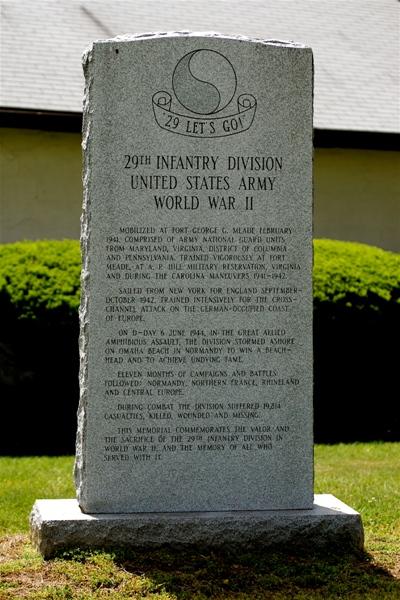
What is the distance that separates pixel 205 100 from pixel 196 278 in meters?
1.01

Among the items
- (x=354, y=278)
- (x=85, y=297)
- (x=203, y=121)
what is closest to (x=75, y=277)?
(x=354, y=278)

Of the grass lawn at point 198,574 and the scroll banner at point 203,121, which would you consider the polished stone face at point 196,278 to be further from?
the grass lawn at point 198,574

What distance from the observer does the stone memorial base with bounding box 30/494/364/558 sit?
5609 millimetres

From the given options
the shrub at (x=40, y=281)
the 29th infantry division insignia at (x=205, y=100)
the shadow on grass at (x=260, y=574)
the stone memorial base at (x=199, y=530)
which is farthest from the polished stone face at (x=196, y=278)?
the shrub at (x=40, y=281)

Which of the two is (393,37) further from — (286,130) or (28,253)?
(286,130)

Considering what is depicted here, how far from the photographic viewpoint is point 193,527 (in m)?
5.68

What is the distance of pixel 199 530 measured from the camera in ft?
18.7

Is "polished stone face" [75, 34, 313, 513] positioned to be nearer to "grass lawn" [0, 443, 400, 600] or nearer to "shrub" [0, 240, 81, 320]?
"grass lawn" [0, 443, 400, 600]

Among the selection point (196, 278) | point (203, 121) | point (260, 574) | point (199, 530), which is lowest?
point (260, 574)

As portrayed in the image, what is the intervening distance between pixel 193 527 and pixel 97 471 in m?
0.61

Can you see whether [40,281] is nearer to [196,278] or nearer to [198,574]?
[196,278]

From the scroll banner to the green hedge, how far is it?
4.17m

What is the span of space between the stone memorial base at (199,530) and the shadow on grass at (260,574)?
64 mm

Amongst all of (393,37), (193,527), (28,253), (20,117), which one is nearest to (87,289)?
(193,527)
